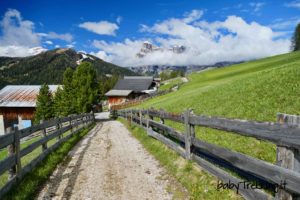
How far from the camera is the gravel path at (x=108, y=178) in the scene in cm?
794

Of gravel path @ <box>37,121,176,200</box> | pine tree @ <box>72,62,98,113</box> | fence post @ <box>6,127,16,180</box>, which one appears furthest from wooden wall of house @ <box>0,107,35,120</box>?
fence post @ <box>6,127,16,180</box>

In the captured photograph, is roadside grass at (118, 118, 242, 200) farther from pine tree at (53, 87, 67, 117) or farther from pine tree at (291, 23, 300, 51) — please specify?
pine tree at (291, 23, 300, 51)

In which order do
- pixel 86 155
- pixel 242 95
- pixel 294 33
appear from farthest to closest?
pixel 294 33 < pixel 242 95 < pixel 86 155

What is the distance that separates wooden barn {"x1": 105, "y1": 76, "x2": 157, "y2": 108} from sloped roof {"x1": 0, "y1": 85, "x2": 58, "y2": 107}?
25.5 meters

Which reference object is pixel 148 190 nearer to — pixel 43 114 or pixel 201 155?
pixel 201 155

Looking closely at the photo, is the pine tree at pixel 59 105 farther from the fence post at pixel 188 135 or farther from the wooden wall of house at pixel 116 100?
the fence post at pixel 188 135

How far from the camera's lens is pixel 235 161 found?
6.35 meters

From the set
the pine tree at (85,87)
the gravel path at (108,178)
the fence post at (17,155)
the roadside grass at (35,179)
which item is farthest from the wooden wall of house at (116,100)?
the fence post at (17,155)

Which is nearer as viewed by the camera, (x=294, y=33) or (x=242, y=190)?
(x=242, y=190)

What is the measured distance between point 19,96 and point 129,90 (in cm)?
4001

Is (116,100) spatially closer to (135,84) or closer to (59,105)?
(135,84)

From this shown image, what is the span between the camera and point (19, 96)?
64.2 m

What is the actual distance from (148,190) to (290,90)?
8896mm

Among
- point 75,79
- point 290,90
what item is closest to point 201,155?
point 290,90
